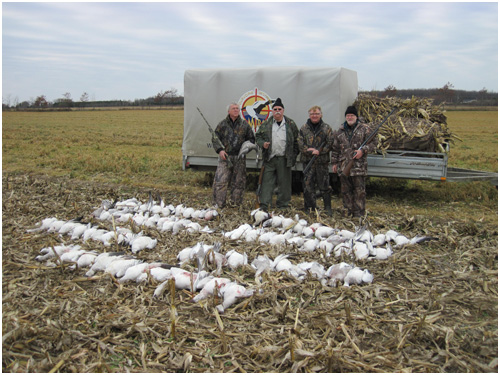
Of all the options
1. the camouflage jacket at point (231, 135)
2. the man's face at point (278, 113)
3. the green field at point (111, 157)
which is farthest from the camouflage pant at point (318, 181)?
the green field at point (111, 157)

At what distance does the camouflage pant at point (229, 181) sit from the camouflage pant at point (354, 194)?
191cm

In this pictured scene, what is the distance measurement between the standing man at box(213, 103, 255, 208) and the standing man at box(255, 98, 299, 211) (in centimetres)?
42

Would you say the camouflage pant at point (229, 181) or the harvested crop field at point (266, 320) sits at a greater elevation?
the camouflage pant at point (229, 181)

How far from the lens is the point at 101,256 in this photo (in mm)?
5328

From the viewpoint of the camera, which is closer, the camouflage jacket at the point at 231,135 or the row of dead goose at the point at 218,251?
the row of dead goose at the point at 218,251

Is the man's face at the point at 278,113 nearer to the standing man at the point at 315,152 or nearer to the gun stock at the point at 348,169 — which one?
the standing man at the point at 315,152

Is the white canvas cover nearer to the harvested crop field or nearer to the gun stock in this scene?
the gun stock

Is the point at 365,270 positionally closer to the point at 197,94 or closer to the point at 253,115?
the point at 253,115

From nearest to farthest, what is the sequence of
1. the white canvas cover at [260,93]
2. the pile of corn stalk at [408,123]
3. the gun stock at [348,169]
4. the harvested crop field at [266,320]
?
the harvested crop field at [266,320] → the gun stock at [348,169] → the pile of corn stalk at [408,123] → the white canvas cover at [260,93]

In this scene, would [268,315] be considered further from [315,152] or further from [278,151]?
[278,151]

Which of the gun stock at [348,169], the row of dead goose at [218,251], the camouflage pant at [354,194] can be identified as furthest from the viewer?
the camouflage pant at [354,194]

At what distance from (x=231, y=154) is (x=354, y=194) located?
7.82ft

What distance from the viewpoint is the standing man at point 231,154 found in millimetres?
8453

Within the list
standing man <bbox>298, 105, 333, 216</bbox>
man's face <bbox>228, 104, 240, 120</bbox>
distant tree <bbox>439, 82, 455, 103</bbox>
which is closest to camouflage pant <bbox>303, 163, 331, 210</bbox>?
standing man <bbox>298, 105, 333, 216</bbox>
